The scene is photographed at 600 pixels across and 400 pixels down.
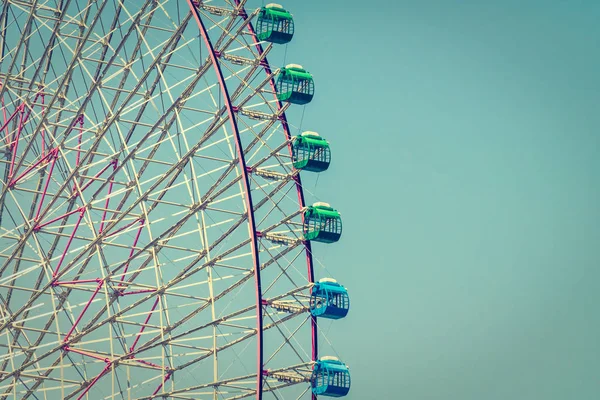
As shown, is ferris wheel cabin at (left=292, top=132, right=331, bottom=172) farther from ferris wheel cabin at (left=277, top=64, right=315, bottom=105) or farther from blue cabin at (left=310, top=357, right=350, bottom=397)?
blue cabin at (left=310, top=357, right=350, bottom=397)

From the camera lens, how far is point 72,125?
4094cm

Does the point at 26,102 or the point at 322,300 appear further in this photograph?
the point at 26,102

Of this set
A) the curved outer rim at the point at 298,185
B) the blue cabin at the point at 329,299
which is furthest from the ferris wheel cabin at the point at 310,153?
the blue cabin at the point at 329,299

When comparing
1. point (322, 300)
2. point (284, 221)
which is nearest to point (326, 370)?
point (322, 300)

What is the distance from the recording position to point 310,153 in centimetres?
3981

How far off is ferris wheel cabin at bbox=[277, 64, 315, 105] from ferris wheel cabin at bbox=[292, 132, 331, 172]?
3.72ft

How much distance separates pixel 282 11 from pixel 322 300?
8559 millimetres

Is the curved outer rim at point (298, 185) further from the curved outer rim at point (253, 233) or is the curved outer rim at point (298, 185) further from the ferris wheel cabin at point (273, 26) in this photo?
the curved outer rim at point (253, 233)

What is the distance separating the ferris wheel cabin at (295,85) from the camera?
39438 mm

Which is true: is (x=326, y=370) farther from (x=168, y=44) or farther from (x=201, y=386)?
(x=168, y=44)

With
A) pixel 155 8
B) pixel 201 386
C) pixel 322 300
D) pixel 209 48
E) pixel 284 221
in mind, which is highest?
pixel 155 8

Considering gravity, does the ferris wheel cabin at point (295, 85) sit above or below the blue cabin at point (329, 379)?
above

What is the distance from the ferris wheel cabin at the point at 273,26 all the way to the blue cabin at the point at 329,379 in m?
9.41

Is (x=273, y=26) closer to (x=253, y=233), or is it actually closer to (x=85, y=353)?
(x=253, y=233)
